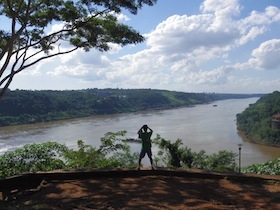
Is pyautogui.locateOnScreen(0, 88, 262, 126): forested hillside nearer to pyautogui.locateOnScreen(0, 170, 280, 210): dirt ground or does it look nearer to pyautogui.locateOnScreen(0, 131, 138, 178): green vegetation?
pyautogui.locateOnScreen(0, 131, 138, 178): green vegetation

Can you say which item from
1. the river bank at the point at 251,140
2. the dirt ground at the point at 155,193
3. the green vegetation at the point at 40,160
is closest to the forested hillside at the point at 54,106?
the river bank at the point at 251,140

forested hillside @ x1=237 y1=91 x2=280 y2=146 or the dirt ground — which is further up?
the dirt ground

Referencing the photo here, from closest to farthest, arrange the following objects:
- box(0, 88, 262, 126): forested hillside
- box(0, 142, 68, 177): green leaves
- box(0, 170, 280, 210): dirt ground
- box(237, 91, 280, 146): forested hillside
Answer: box(0, 170, 280, 210): dirt ground → box(0, 142, 68, 177): green leaves → box(237, 91, 280, 146): forested hillside → box(0, 88, 262, 126): forested hillside

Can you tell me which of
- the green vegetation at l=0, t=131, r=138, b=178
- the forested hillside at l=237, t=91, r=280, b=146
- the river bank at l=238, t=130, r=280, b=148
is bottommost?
the river bank at l=238, t=130, r=280, b=148

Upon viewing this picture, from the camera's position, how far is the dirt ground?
15.8 feet

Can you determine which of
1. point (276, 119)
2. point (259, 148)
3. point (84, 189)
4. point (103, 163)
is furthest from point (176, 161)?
point (276, 119)

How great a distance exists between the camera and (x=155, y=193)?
5.41 meters

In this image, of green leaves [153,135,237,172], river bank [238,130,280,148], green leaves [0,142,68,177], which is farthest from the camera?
river bank [238,130,280,148]

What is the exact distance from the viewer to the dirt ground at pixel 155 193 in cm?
481

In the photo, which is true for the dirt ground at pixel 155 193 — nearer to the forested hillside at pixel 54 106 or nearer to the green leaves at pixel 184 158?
the green leaves at pixel 184 158

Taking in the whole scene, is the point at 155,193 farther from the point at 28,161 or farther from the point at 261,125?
the point at 261,125

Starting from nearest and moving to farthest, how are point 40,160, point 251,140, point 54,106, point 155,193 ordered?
point 155,193 → point 40,160 → point 251,140 → point 54,106

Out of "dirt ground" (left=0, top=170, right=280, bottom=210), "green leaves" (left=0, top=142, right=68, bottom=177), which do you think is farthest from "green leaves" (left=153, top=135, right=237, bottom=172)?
"dirt ground" (left=0, top=170, right=280, bottom=210)

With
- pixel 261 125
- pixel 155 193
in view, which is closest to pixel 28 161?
pixel 155 193
